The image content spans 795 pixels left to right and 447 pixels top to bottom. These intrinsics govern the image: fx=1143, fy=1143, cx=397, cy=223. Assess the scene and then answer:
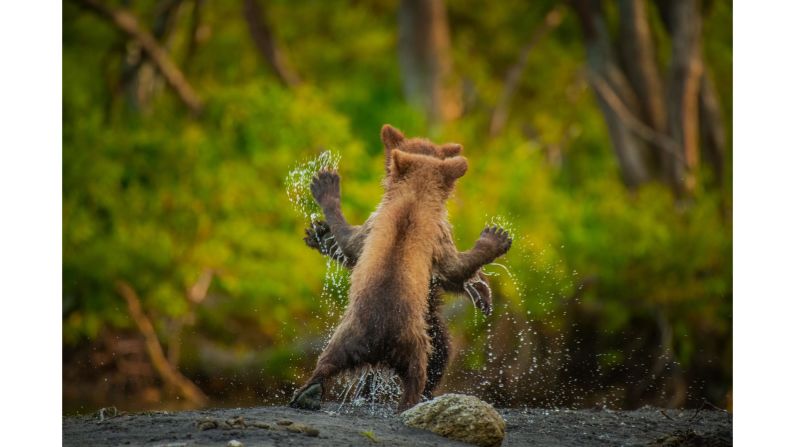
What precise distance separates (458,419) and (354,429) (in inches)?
18.5

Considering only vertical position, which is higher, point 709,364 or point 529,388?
point 709,364

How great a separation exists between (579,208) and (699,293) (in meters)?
1.80

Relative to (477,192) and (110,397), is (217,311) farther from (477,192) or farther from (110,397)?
(477,192)

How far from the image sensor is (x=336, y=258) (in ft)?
19.4

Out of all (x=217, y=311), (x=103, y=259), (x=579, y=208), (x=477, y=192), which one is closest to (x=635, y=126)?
(x=579, y=208)

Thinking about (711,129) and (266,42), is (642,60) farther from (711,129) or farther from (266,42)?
(266,42)

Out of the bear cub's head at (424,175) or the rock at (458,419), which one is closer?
the rock at (458,419)

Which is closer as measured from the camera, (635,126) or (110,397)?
(110,397)

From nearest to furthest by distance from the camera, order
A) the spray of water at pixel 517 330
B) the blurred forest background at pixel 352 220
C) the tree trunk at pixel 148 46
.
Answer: the spray of water at pixel 517 330 → the blurred forest background at pixel 352 220 → the tree trunk at pixel 148 46

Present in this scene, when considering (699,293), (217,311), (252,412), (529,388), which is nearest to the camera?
(252,412)

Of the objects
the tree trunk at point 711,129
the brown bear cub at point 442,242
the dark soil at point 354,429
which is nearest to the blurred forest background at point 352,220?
the tree trunk at point 711,129

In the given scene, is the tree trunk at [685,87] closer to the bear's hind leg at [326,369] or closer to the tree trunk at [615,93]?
the tree trunk at [615,93]

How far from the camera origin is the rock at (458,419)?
16.8 feet

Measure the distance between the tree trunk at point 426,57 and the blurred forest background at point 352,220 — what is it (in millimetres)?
63
